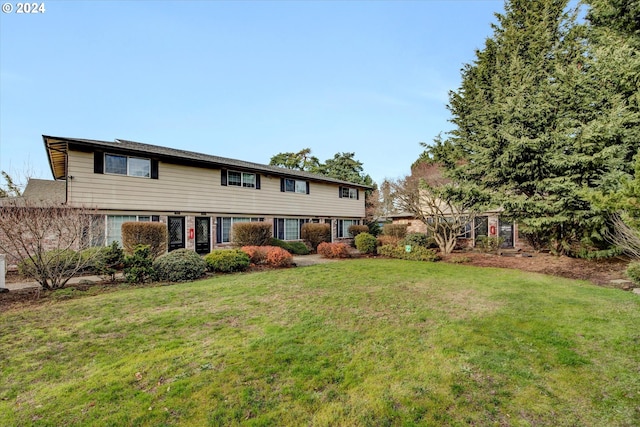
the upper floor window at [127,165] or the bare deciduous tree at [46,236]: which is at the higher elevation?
the upper floor window at [127,165]

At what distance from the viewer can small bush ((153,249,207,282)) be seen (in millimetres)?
9219

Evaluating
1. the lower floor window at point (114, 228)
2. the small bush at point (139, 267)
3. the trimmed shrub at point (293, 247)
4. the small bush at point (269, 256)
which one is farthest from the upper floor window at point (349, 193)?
the small bush at point (139, 267)

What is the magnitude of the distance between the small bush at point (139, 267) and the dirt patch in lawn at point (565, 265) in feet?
41.2

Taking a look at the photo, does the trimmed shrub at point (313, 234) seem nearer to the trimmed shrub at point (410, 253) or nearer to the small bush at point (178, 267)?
the trimmed shrub at point (410, 253)

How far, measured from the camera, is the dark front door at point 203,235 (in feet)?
50.8

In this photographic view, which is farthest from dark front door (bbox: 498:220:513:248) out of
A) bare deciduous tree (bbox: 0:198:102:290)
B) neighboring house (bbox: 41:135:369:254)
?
bare deciduous tree (bbox: 0:198:102:290)

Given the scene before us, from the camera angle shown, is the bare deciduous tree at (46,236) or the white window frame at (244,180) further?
the white window frame at (244,180)

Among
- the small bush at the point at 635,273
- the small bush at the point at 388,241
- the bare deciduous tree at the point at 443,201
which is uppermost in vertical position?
the bare deciduous tree at the point at 443,201

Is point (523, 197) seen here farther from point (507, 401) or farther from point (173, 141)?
point (173, 141)

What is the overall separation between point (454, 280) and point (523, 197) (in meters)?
6.21

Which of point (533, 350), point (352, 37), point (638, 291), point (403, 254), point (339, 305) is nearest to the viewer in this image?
point (533, 350)

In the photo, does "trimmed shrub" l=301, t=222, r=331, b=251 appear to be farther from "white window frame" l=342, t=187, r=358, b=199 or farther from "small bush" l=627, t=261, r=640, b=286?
"small bush" l=627, t=261, r=640, b=286

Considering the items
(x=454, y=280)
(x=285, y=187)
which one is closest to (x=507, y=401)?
(x=454, y=280)

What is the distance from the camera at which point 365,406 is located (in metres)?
2.98
